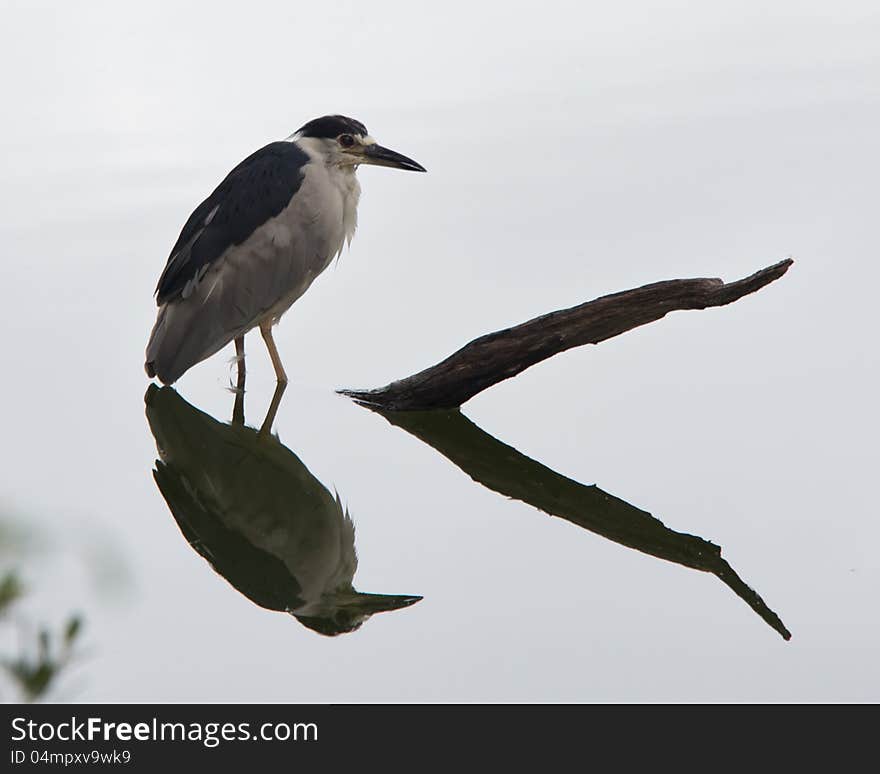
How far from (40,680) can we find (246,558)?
Answer: 103 inches

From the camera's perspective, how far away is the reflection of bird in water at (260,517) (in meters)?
3.74

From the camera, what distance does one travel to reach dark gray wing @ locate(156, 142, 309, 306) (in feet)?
17.1

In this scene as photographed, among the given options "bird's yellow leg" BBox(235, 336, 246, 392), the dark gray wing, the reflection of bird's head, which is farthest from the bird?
the reflection of bird's head

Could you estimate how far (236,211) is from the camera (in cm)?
521

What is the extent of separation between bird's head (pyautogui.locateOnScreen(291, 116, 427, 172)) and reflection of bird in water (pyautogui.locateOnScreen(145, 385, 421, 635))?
4.19ft

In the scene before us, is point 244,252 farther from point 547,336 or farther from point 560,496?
point 560,496

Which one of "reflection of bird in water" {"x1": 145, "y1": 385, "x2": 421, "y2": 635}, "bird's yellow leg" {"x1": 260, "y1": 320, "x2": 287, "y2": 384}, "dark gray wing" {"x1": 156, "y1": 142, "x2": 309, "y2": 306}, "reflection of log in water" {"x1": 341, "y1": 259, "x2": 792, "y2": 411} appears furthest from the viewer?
"bird's yellow leg" {"x1": 260, "y1": 320, "x2": 287, "y2": 384}

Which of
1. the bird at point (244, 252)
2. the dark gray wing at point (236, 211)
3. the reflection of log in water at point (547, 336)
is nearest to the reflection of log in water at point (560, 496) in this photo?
the reflection of log in water at point (547, 336)

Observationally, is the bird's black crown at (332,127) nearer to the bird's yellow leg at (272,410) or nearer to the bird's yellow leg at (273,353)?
the bird's yellow leg at (273,353)

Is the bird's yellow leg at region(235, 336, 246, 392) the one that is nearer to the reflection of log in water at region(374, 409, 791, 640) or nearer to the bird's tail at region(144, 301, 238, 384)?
the bird's tail at region(144, 301, 238, 384)

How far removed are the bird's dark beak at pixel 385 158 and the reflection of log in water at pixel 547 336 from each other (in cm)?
103

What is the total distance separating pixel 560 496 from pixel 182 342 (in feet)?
5.98

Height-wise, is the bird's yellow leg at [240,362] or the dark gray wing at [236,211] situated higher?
the dark gray wing at [236,211]

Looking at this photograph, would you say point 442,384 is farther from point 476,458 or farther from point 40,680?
point 40,680
